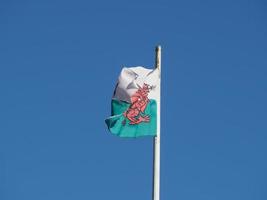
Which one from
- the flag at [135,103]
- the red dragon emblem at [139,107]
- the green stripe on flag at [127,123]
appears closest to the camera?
the green stripe on flag at [127,123]

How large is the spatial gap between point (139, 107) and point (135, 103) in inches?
7.4

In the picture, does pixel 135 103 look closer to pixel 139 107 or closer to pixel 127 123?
pixel 139 107

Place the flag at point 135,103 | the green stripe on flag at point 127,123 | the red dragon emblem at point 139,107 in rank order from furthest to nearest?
the red dragon emblem at point 139,107 → the flag at point 135,103 → the green stripe on flag at point 127,123

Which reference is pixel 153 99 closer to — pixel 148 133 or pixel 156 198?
pixel 148 133

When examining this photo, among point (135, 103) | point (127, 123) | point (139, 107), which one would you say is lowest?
point (127, 123)

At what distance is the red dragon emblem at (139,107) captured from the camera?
16281 mm

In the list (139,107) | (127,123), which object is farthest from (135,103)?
(127,123)

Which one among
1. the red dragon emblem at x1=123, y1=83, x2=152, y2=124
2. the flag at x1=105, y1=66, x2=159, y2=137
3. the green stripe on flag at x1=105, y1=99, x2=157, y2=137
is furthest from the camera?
the red dragon emblem at x1=123, y1=83, x2=152, y2=124

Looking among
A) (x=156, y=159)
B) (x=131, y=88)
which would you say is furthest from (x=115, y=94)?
(x=156, y=159)

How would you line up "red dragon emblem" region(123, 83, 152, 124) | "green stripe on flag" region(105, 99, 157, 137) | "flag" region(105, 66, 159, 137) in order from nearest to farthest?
1. "green stripe on flag" region(105, 99, 157, 137)
2. "flag" region(105, 66, 159, 137)
3. "red dragon emblem" region(123, 83, 152, 124)

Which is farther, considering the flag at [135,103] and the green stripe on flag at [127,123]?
the flag at [135,103]

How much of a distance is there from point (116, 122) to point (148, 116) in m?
0.90

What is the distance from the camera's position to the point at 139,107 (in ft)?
54.0

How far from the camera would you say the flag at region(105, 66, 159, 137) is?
16.0 metres
